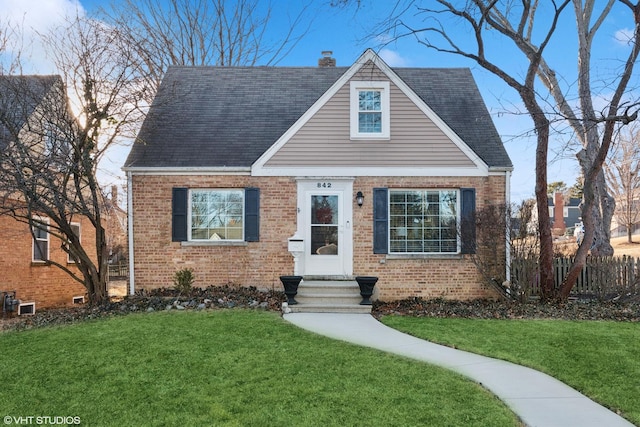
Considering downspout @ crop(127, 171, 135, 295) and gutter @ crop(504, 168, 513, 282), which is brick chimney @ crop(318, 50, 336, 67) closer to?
gutter @ crop(504, 168, 513, 282)

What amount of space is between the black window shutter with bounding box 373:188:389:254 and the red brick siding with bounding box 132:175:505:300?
103 millimetres

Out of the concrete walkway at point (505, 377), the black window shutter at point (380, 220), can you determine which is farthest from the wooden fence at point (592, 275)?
the concrete walkway at point (505, 377)

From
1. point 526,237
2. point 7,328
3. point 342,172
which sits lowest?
point 7,328

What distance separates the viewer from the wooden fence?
9953 millimetres

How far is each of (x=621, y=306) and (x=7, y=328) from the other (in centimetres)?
1236

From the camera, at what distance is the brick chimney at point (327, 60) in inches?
589

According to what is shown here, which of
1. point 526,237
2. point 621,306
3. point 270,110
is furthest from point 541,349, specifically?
point 270,110

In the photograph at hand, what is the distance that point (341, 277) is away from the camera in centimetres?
1068

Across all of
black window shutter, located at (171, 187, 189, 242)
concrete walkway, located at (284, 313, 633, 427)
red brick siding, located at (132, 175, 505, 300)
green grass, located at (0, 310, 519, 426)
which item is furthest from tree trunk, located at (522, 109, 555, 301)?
black window shutter, located at (171, 187, 189, 242)

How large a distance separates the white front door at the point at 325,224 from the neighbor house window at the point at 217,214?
1.51 meters

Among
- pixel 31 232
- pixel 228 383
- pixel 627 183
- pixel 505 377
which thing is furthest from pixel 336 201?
pixel 627 183

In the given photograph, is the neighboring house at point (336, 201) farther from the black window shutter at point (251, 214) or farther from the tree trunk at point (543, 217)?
the tree trunk at point (543, 217)

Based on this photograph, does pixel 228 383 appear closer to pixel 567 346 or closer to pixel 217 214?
pixel 567 346

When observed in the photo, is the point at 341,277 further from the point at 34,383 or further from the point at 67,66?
the point at 67,66
